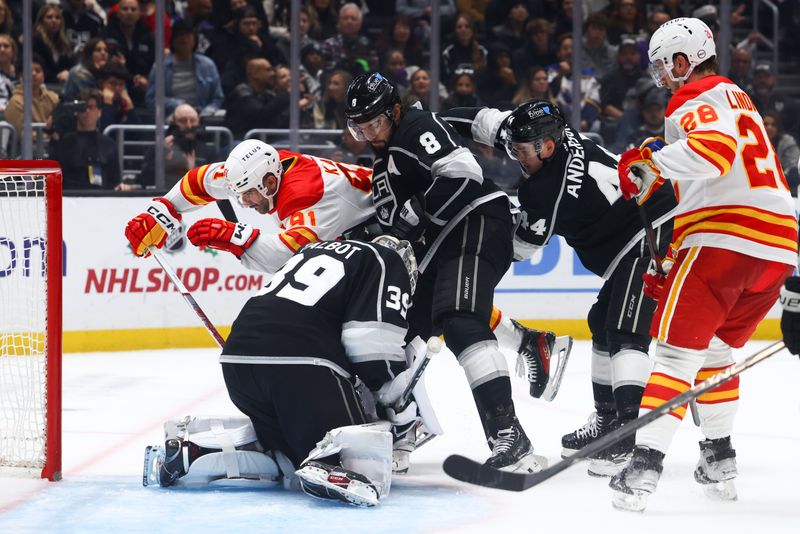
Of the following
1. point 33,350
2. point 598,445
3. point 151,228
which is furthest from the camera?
point 33,350

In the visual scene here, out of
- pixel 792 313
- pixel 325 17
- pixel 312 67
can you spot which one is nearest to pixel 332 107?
pixel 312 67

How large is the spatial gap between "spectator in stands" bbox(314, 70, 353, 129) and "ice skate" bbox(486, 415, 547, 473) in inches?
143

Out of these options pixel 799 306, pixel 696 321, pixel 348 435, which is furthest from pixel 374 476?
pixel 799 306

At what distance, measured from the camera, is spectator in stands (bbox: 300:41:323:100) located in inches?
266

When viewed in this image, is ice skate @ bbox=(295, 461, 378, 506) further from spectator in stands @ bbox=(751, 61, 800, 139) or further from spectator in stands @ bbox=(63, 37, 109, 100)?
spectator in stands @ bbox=(751, 61, 800, 139)

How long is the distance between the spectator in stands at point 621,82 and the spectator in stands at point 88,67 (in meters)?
2.76

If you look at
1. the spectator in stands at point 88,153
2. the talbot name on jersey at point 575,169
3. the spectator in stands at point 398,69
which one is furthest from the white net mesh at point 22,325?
the spectator in stands at point 398,69

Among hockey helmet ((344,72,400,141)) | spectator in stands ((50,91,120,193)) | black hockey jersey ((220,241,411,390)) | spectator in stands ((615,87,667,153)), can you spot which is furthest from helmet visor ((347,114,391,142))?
spectator in stands ((615,87,667,153))

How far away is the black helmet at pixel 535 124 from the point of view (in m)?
3.45

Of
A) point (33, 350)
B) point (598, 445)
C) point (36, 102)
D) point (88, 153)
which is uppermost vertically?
point (36, 102)

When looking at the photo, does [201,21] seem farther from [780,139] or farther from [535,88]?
[780,139]

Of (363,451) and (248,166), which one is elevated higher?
(248,166)

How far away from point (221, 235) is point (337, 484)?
825 mm

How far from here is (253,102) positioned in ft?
22.2
